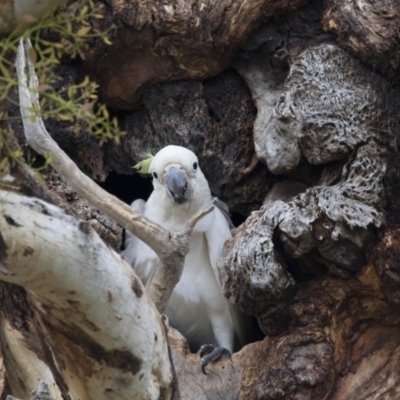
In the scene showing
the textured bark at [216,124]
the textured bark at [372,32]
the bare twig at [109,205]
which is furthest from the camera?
the textured bark at [216,124]

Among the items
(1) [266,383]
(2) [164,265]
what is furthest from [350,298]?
(2) [164,265]

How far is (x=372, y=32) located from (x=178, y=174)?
3.05 feet

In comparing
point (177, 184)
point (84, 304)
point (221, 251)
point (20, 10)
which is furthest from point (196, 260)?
point (20, 10)

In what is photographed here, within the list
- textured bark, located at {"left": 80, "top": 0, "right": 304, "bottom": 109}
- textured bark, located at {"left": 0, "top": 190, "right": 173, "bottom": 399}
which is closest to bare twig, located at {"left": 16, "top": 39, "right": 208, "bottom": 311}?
textured bark, located at {"left": 0, "top": 190, "right": 173, "bottom": 399}

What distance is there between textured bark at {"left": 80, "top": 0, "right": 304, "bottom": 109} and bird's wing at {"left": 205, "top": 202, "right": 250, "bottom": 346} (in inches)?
24.8

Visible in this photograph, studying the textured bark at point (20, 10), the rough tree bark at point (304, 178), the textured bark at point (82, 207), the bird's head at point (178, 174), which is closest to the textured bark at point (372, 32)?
the rough tree bark at point (304, 178)

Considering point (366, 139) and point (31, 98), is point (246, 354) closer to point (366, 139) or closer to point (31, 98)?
point (366, 139)

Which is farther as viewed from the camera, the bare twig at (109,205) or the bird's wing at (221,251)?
the bird's wing at (221,251)

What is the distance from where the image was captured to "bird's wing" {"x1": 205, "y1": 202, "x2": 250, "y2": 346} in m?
3.98

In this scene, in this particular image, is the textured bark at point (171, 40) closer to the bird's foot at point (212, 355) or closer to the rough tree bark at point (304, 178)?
the rough tree bark at point (304, 178)

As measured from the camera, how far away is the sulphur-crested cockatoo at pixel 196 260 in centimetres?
397

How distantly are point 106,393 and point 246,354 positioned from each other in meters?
1.08

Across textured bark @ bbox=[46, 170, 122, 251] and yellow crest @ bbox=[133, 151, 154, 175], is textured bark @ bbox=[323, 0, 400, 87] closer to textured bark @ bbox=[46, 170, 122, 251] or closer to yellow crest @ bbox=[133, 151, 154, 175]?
yellow crest @ bbox=[133, 151, 154, 175]

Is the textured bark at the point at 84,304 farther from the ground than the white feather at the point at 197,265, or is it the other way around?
the white feather at the point at 197,265
